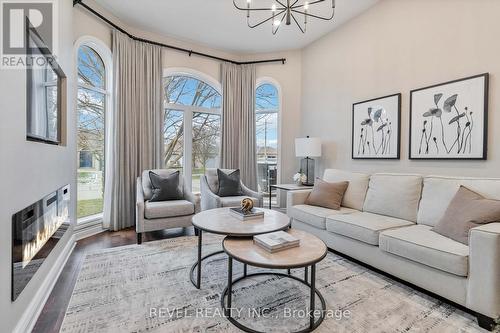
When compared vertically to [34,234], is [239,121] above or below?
above

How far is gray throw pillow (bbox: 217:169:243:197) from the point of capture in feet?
13.4

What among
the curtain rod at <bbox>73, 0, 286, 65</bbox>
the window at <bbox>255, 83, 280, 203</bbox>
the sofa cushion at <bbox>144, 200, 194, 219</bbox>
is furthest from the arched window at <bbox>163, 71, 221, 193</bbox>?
the sofa cushion at <bbox>144, 200, 194, 219</bbox>

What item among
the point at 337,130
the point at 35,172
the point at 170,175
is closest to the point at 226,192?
the point at 170,175

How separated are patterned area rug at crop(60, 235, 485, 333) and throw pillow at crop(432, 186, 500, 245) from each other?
554 mm

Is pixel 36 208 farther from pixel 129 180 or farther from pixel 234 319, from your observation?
pixel 129 180

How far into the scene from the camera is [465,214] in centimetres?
196

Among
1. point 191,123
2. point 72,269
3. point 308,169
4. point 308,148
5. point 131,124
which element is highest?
point 191,123

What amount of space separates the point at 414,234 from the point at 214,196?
2545 millimetres

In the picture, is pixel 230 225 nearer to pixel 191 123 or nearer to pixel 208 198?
pixel 208 198

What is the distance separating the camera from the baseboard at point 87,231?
3.28m

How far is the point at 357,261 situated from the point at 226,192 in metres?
2.17

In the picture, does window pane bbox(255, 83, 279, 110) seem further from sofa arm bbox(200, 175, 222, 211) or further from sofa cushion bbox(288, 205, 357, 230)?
sofa cushion bbox(288, 205, 357, 230)

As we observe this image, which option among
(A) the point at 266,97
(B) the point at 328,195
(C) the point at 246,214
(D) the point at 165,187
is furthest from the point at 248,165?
(C) the point at 246,214

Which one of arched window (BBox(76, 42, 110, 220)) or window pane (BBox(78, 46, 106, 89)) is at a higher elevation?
window pane (BBox(78, 46, 106, 89))
